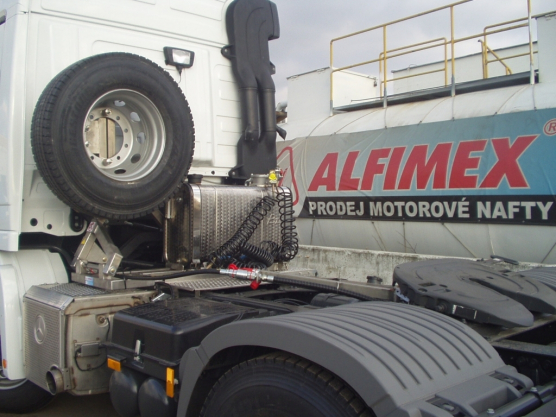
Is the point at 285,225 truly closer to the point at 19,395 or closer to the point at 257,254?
the point at 257,254

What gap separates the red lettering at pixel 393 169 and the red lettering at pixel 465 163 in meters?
0.94

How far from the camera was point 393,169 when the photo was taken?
8.52m

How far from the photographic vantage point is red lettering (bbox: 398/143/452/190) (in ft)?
25.9

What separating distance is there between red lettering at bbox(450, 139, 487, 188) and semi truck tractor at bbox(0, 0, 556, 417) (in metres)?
3.99

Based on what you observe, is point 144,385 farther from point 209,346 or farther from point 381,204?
point 381,204

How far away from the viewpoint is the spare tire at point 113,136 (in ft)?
10.7

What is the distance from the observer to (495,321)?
2.32m

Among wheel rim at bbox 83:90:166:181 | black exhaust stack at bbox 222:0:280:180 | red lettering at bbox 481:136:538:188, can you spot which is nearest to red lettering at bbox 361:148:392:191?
red lettering at bbox 481:136:538:188

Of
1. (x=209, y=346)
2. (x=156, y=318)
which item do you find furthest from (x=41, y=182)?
(x=209, y=346)

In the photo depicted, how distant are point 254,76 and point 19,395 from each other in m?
3.01

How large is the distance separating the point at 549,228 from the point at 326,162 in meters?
3.97

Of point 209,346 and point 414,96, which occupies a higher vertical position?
point 414,96

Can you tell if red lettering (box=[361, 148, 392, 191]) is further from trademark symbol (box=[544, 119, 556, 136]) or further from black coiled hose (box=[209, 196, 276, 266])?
black coiled hose (box=[209, 196, 276, 266])

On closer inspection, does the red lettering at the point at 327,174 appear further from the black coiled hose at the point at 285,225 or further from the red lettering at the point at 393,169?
the black coiled hose at the point at 285,225
